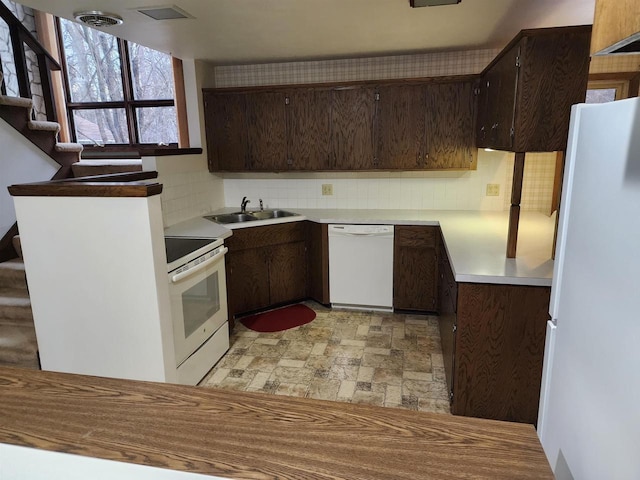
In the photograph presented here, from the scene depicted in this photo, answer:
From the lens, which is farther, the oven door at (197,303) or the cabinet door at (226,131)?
the cabinet door at (226,131)

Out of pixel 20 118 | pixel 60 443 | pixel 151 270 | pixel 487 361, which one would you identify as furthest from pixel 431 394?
pixel 20 118

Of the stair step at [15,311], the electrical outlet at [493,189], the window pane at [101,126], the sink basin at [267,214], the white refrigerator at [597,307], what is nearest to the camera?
the white refrigerator at [597,307]

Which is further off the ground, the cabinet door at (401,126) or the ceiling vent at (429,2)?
the ceiling vent at (429,2)

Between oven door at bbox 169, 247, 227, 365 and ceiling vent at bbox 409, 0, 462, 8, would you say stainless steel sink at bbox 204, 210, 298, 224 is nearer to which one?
oven door at bbox 169, 247, 227, 365

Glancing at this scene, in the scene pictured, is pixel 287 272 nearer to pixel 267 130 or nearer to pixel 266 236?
pixel 266 236

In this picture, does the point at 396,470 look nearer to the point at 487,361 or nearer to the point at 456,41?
the point at 487,361

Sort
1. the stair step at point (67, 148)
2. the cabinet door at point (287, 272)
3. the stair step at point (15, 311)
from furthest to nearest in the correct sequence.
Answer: the cabinet door at point (287, 272)
the stair step at point (67, 148)
the stair step at point (15, 311)

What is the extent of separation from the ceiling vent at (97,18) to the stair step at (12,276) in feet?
5.82

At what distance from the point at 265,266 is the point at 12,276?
1.91 meters

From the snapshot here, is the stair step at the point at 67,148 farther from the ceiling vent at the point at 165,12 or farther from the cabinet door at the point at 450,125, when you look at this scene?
the cabinet door at the point at 450,125

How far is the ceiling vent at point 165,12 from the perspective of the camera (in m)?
2.52

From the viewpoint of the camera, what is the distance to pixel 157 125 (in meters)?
4.83

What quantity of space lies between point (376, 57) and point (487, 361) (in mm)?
2968

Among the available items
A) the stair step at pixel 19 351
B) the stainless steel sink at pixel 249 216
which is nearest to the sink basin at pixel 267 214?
the stainless steel sink at pixel 249 216
